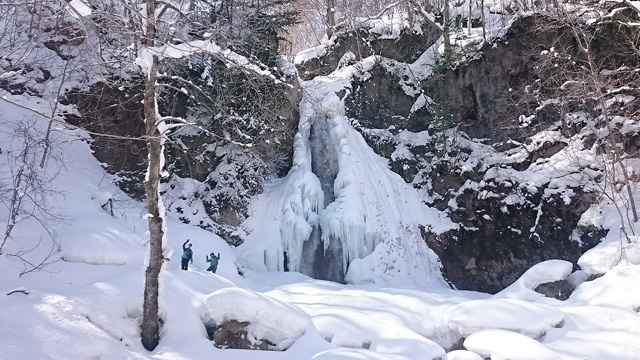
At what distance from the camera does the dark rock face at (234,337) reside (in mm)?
6191

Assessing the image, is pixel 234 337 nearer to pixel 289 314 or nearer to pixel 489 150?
pixel 289 314

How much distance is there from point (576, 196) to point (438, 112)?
16.9 ft

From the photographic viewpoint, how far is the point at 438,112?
1541 cm

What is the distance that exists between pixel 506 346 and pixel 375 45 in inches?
530

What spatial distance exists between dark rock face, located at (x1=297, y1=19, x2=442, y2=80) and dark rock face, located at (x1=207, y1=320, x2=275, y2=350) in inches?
483

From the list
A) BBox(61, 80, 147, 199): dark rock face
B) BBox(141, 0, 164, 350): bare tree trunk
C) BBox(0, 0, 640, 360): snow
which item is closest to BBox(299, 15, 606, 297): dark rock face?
BBox(0, 0, 640, 360): snow

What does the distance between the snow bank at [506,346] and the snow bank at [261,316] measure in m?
2.40

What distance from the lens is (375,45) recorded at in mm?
17000

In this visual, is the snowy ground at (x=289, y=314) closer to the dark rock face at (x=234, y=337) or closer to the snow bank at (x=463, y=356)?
the snow bank at (x=463, y=356)

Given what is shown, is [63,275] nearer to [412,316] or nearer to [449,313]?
[412,316]

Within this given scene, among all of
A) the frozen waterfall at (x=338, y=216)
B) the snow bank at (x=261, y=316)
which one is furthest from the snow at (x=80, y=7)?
the frozen waterfall at (x=338, y=216)

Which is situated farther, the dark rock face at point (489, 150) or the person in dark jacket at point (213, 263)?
the dark rock face at point (489, 150)

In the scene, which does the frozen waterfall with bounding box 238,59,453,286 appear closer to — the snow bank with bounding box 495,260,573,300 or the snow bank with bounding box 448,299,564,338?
the snow bank with bounding box 495,260,573,300

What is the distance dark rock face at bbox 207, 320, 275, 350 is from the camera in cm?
619
